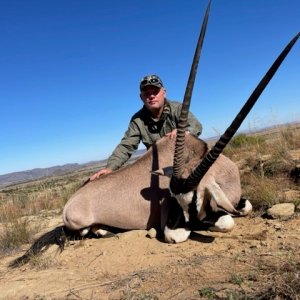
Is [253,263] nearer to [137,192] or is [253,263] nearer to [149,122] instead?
[137,192]

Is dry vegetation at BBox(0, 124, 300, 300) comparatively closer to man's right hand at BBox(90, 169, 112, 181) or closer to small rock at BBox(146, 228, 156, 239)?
small rock at BBox(146, 228, 156, 239)

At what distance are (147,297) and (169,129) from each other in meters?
3.44

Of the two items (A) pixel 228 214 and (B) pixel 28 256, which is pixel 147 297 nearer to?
(A) pixel 228 214

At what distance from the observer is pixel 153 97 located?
5840mm

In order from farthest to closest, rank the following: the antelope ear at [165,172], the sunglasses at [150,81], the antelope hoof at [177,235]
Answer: the sunglasses at [150,81] < the antelope ear at [165,172] < the antelope hoof at [177,235]

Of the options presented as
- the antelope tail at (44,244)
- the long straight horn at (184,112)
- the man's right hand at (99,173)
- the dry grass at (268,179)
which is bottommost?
the antelope tail at (44,244)

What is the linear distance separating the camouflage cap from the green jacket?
353 millimetres

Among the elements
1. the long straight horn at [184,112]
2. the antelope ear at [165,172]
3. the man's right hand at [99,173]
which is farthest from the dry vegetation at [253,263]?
the man's right hand at [99,173]

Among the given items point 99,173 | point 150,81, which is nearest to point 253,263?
point 99,173

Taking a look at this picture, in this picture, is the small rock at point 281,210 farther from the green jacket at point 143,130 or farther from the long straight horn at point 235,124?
the green jacket at point 143,130

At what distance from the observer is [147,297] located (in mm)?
2994

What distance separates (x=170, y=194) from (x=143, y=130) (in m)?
1.73

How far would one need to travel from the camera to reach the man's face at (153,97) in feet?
19.2

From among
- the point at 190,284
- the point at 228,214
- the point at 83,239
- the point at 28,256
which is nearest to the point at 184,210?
the point at 228,214
